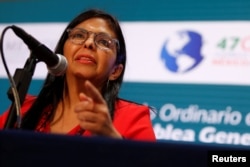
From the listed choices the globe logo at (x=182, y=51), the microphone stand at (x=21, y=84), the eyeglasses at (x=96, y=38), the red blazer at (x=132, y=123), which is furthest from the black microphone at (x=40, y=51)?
the globe logo at (x=182, y=51)

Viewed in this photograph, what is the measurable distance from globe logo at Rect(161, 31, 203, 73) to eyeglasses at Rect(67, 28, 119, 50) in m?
0.76

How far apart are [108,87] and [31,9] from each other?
1227 mm

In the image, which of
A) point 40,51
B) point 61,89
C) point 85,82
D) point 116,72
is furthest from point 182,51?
point 40,51

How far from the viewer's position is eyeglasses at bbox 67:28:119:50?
1362 millimetres

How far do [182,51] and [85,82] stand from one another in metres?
1.01

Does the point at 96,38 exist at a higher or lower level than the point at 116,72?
higher

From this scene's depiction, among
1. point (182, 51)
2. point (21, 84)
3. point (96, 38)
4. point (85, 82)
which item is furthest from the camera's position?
point (182, 51)

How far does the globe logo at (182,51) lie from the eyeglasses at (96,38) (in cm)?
76

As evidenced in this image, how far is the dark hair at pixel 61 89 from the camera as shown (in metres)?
1.31

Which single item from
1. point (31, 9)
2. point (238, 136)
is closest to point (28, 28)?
point (31, 9)

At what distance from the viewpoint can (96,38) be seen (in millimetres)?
1364

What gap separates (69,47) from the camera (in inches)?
54.2

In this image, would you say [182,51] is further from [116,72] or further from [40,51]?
[40,51]

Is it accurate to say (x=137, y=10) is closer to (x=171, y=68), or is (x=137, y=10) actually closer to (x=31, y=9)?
(x=171, y=68)
